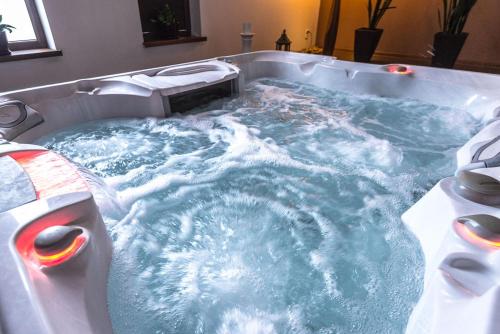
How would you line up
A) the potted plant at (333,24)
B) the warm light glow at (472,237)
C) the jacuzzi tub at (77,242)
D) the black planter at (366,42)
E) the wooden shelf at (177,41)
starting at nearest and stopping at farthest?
the jacuzzi tub at (77,242) → the warm light glow at (472,237) → the wooden shelf at (177,41) → the black planter at (366,42) → the potted plant at (333,24)

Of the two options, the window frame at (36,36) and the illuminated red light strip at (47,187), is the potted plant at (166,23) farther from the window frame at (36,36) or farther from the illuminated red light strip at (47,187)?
the illuminated red light strip at (47,187)

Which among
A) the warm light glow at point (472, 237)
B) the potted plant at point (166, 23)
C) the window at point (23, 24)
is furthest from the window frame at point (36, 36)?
the warm light glow at point (472, 237)

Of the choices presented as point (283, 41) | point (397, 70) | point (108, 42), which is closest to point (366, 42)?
point (283, 41)

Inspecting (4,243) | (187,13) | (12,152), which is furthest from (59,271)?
(187,13)

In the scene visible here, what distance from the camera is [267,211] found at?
1.10 metres

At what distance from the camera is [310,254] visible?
0.91 m

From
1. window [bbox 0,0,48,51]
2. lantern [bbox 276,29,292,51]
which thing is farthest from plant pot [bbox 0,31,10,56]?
lantern [bbox 276,29,292,51]

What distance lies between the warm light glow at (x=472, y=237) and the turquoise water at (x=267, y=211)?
0.19 m

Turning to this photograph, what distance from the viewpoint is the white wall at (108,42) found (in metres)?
1.98

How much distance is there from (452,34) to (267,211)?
2.97 meters

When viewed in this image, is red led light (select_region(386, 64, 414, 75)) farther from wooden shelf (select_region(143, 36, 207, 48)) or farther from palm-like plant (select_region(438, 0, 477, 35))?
wooden shelf (select_region(143, 36, 207, 48))

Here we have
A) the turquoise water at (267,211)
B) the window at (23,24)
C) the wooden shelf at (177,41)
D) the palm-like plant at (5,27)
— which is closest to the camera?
the turquoise water at (267,211)

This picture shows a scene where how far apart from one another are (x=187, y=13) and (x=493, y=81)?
2518 mm

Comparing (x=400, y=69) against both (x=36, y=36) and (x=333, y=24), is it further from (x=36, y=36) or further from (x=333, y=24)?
(x=36, y=36)
